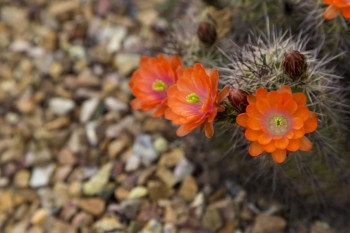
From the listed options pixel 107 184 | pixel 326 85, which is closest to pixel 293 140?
pixel 326 85

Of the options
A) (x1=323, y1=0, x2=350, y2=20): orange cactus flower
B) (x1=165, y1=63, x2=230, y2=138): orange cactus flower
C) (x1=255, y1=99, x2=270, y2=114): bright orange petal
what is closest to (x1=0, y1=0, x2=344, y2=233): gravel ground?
(x1=165, y1=63, x2=230, y2=138): orange cactus flower

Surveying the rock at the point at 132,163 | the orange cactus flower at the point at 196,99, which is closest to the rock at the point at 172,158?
the rock at the point at 132,163

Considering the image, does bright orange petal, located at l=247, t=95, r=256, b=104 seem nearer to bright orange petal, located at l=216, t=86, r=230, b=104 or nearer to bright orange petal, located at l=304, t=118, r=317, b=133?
bright orange petal, located at l=216, t=86, r=230, b=104

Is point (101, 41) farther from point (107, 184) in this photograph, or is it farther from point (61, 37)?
point (107, 184)

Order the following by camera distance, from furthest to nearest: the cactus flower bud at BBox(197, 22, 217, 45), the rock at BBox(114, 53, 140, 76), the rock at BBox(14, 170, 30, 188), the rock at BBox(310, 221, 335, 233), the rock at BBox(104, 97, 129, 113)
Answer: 1. the rock at BBox(114, 53, 140, 76)
2. the rock at BBox(104, 97, 129, 113)
3. the rock at BBox(14, 170, 30, 188)
4. the rock at BBox(310, 221, 335, 233)
5. the cactus flower bud at BBox(197, 22, 217, 45)

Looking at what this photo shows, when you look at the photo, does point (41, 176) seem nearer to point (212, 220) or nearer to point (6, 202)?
point (6, 202)

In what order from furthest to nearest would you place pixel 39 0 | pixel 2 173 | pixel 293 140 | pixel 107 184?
pixel 39 0, pixel 2 173, pixel 107 184, pixel 293 140

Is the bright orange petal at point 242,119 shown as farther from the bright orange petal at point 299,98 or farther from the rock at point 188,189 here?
the rock at point 188,189
